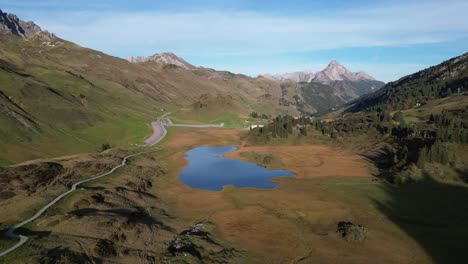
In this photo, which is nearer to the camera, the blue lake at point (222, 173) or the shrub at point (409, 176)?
the shrub at point (409, 176)

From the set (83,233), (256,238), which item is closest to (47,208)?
(83,233)

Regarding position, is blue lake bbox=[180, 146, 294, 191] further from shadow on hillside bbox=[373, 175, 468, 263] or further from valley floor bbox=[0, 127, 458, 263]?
shadow on hillside bbox=[373, 175, 468, 263]

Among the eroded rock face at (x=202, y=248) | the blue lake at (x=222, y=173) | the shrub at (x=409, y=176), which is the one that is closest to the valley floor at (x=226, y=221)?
the eroded rock face at (x=202, y=248)

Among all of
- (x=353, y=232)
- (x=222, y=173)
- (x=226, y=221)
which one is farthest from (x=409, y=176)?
(x=226, y=221)

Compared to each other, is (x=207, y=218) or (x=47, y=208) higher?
(x=47, y=208)

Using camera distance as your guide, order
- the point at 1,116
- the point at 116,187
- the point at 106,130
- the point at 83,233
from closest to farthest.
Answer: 1. the point at 83,233
2. the point at 116,187
3. the point at 1,116
4. the point at 106,130

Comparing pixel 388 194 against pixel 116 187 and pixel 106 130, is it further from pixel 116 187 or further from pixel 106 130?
pixel 106 130

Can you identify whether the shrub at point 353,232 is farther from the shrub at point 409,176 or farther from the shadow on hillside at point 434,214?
the shrub at point 409,176
